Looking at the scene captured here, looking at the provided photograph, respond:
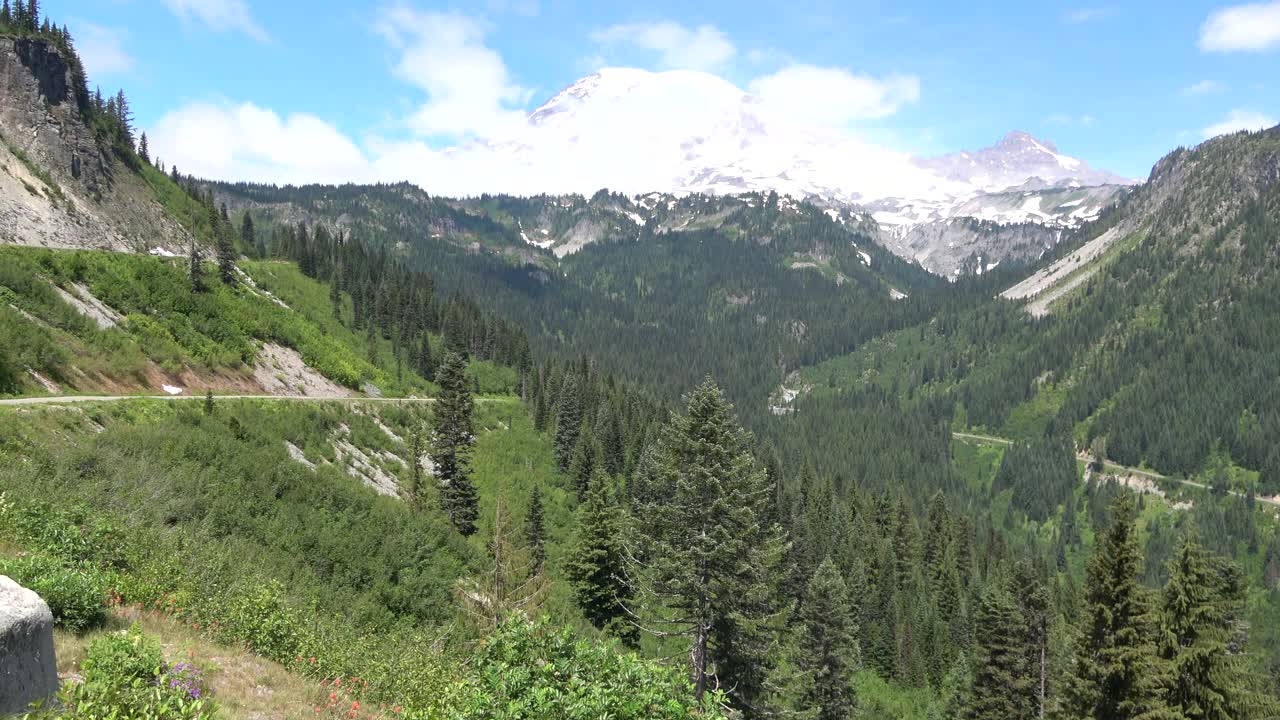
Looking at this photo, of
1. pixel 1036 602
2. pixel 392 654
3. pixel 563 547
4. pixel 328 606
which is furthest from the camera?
pixel 563 547

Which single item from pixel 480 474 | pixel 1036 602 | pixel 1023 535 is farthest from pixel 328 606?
pixel 1023 535

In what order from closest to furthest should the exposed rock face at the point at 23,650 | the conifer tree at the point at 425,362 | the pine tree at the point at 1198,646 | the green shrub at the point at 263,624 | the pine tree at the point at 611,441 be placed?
1. the exposed rock face at the point at 23,650
2. the green shrub at the point at 263,624
3. the pine tree at the point at 1198,646
4. the pine tree at the point at 611,441
5. the conifer tree at the point at 425,362

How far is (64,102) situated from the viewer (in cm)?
8669

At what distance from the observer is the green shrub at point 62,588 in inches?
458

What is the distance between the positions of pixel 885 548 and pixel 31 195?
106561 mm

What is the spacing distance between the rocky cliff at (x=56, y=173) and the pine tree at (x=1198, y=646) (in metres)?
94.5

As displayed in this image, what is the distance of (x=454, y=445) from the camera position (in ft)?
149

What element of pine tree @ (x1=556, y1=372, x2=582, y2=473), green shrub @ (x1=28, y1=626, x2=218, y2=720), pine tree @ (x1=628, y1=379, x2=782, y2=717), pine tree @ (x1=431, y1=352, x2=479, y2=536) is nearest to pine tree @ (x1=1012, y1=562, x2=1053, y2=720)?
pine tree @ (x1=628, y1=379, x2=782, y2=717)

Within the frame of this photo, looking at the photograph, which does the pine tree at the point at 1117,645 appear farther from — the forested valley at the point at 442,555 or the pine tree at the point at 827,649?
the pine tree at the point at 827,649

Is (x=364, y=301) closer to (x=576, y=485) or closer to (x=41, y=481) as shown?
(x=576, y=485)

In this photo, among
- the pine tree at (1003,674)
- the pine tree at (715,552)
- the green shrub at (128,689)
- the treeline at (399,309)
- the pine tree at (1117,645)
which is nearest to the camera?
the green shrub at (128,689)

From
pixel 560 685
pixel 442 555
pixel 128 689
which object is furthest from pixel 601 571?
pixel 128 689

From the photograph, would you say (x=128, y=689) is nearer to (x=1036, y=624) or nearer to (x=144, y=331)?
(x=144, y=331)

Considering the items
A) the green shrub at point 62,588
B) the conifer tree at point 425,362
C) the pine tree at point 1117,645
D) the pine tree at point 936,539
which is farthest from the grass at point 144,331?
the pine tree at point 936,539
